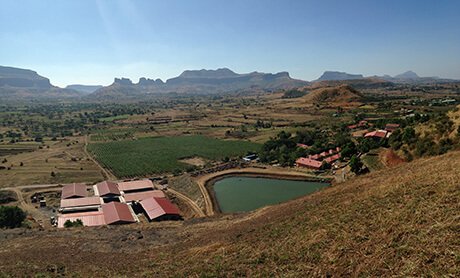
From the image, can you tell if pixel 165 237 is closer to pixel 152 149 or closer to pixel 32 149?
pixel 152 149

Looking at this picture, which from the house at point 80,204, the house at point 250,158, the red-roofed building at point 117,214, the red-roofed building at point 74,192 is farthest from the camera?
the house at point 250,158

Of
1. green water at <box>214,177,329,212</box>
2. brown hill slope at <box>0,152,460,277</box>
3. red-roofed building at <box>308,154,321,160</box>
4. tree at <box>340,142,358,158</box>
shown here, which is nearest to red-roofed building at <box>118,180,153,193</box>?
green water at <box>214,177,329,212</box>

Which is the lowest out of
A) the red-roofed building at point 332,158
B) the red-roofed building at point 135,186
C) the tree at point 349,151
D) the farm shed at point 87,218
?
the red-roofed building at point 135,186

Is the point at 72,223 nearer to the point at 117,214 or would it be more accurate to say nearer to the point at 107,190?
the point at 117,214

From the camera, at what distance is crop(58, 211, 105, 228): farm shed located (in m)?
34.8

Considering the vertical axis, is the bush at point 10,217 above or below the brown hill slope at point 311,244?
below

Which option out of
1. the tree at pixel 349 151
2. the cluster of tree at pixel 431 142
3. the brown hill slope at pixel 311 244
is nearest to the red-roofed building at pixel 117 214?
the brown hill slope at pixel 311 244

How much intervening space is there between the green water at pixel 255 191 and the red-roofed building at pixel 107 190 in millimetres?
14298

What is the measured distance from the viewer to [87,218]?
3619 cm

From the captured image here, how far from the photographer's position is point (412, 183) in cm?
1655

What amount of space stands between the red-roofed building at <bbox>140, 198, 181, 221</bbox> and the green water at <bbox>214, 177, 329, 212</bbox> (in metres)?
6.11

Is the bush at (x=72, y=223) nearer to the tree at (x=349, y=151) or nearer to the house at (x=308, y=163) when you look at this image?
the house at (x=308, y=163)

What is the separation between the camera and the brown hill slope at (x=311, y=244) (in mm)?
10195

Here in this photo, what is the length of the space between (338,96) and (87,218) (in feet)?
449
